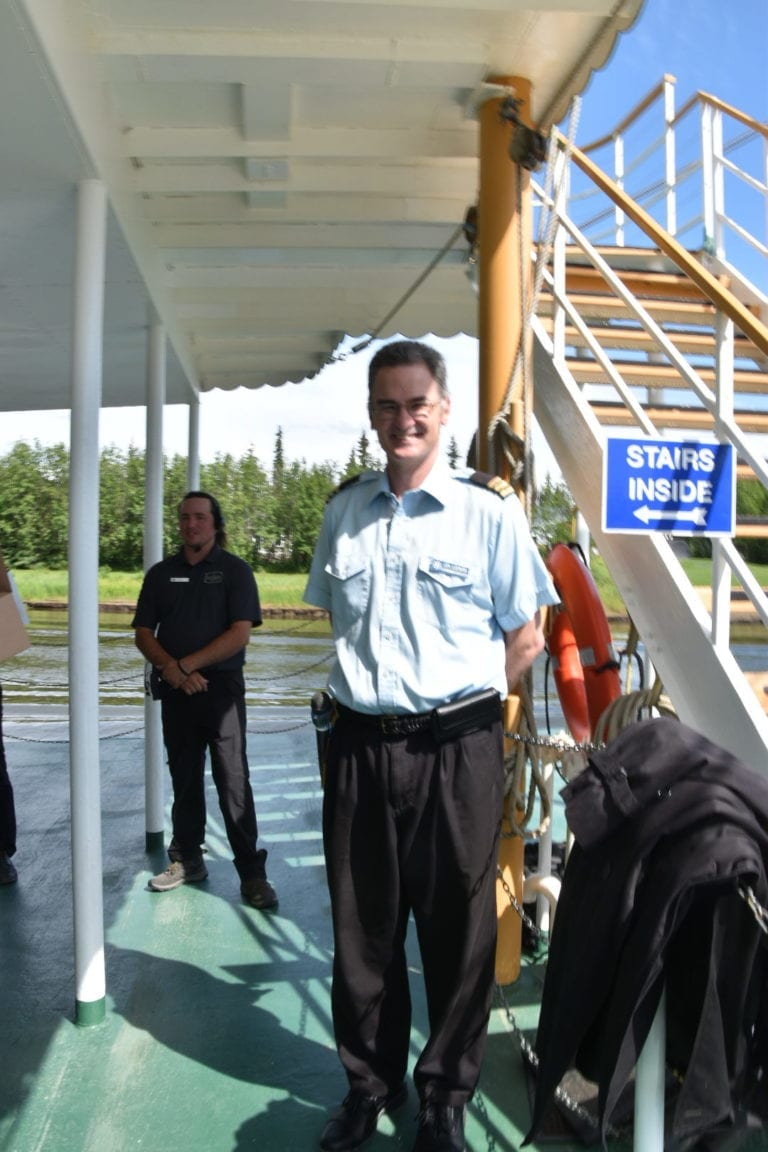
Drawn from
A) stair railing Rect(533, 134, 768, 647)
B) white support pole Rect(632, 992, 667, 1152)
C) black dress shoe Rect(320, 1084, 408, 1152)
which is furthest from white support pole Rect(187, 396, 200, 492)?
white support pole Rect(632, 992, 667, 1152)

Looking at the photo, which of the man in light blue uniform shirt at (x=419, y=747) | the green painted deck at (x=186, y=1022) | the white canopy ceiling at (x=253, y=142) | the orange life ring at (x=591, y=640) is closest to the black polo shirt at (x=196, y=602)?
the green painted deck at (x=186, y=1022)

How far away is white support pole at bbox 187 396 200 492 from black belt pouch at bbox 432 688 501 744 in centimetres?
415

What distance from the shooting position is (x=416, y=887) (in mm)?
2162

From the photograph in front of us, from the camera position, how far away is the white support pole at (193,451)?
5.99 meters

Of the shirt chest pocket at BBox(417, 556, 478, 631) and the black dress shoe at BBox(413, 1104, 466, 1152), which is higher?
the shirt chest pocket at BBox(417, 556, 478, 631)

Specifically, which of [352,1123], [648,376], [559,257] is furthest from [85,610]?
[648,376]

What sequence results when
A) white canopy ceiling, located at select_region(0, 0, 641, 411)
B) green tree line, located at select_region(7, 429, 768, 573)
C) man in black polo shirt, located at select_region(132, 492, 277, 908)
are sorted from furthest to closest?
1. green tree line, located at select_region(7, 429, 768, 573)
2. man in black polo shirt, located at select_region(132, 492, 277, 908)
3. white canopy ceiling, located at select_region(0, 0, 641, 411)

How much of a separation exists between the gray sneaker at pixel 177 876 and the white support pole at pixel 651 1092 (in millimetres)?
2567

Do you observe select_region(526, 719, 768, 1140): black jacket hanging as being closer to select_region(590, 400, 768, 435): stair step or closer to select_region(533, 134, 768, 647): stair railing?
select_region(533, 134, 768, 647): stair railing

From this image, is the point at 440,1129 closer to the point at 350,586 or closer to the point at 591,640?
the point at 350,586

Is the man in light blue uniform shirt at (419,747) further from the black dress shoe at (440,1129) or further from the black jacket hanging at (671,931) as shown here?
the black jacket hanging at (671,931)

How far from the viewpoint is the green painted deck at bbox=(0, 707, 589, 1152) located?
2.22 metres

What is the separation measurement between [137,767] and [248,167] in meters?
3.93

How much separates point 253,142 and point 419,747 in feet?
7.56
